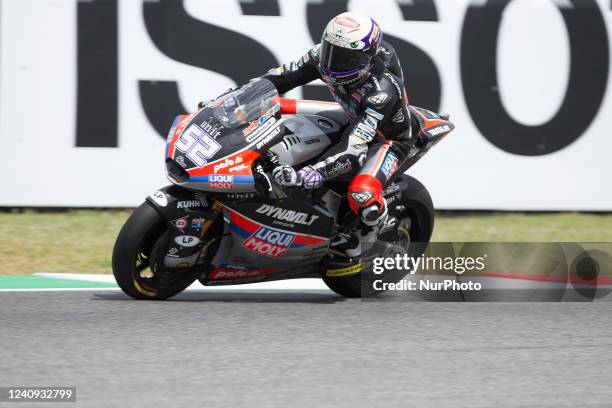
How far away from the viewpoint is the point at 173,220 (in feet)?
18.4

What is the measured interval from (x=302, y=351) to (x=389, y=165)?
1609mm

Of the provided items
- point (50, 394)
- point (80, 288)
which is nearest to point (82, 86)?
point (80, 288)

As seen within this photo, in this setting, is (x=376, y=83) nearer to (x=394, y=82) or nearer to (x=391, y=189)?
(x=394, y=82)

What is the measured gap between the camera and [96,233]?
27.5 ft

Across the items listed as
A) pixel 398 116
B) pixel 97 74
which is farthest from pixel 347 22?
pixel 97 74

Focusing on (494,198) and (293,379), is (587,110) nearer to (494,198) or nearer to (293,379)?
(494,198)

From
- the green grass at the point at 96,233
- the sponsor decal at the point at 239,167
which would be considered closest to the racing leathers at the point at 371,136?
the sponsor decal at the point at 239,167

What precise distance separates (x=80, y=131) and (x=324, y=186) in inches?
122

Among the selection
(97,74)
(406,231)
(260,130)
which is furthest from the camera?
(97,74)

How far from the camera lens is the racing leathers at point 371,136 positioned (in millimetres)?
5836

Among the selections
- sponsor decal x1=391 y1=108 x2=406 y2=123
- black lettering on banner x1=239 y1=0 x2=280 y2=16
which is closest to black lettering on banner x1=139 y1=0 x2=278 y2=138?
black lettering on banner x1=239 y1=0 x2=280 y2=16

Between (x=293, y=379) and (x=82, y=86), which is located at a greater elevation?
(x=82, y=86)

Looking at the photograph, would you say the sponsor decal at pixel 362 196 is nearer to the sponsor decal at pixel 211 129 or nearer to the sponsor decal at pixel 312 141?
the sponsor decal at pixel 312 141

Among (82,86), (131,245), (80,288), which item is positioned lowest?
(80,288)
